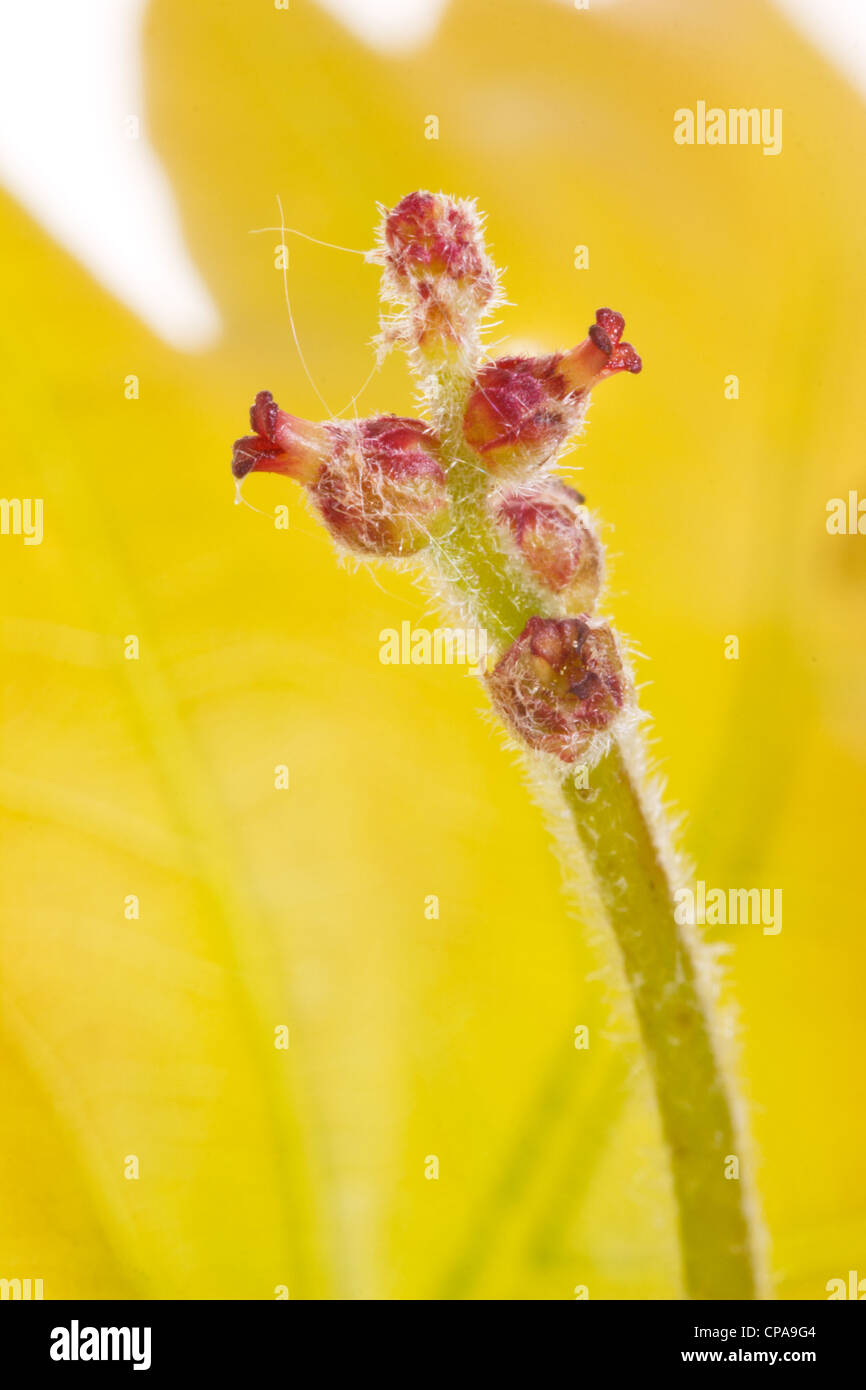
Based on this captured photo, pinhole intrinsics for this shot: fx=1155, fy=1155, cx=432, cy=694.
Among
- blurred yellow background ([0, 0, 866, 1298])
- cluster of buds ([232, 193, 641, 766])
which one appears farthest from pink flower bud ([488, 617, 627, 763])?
blurred yellow background ([0, 0, 866, 1298])

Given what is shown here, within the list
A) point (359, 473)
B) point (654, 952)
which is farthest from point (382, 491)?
point (654, 952)

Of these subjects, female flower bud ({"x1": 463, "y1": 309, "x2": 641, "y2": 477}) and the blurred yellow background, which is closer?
female flower bud ({"x1": 463, "y1": 309, "x2": 641, "y2": 477})

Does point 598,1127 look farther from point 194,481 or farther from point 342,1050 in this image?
point 194,481

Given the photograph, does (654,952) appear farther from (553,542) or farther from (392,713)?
(392,713)

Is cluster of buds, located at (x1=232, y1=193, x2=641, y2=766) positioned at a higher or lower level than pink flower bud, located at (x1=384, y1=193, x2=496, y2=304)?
lower

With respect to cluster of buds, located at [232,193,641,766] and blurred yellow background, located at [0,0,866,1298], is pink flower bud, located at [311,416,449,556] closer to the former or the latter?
cluster of buds, located at [232,193,641,766]

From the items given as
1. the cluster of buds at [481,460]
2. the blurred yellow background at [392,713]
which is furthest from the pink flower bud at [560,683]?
A: the blurred yellow background at [392,713]

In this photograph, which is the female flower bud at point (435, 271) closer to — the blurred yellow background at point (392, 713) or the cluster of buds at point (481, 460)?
the cluster of buds at point (481, 460)
